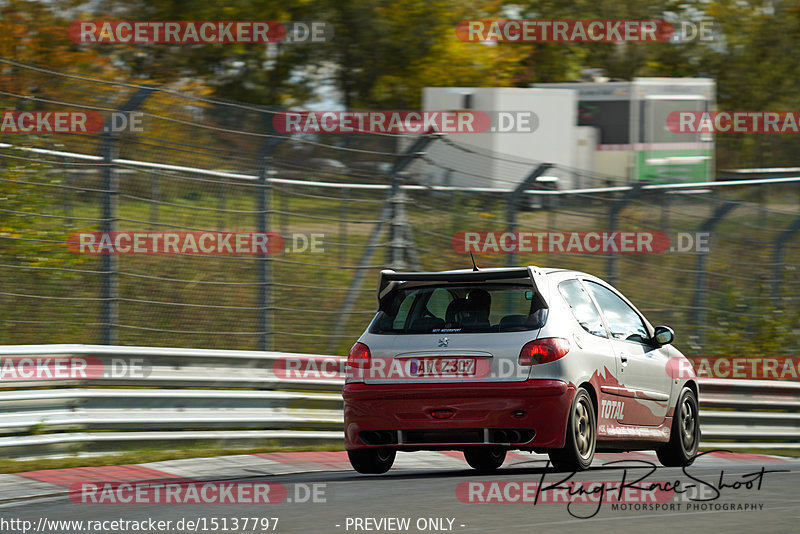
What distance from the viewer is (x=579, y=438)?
9211 mm

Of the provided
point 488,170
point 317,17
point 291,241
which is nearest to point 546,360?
point 291,241

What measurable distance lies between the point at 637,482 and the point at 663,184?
6.62m

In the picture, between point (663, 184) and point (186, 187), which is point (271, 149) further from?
point (663, 184)

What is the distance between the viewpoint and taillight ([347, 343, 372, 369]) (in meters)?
9.34

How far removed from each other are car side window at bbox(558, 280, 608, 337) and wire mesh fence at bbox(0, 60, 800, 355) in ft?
11.5

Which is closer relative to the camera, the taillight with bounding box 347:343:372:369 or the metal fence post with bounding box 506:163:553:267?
the taillight with bounding box 347:343:372:369

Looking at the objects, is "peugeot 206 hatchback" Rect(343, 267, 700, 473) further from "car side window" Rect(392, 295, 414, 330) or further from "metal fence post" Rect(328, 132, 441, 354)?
"metal fence post" Rect(328, 132, 441, 354)

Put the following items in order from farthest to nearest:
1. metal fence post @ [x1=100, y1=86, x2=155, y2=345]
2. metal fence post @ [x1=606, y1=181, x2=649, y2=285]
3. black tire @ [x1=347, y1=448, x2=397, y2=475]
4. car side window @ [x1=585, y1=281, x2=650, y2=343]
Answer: metal fence post @ [x1=606, y1=181, x2=649, y2=285]
metal fence post @ [x1=100, y1=86, x2=155, y2=345]
car side window @ [x1=585, y1=281, x2=650, y2=343]
black tire @ [x1=347, y1=448, x2=397, y2=475]

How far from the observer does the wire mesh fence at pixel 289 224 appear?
11.5m

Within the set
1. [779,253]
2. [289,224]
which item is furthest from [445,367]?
[779,253]

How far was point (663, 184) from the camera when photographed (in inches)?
594

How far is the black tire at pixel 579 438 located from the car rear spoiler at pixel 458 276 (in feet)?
2.44

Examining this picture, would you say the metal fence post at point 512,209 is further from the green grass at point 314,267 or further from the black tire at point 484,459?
the black tire at point 484,459

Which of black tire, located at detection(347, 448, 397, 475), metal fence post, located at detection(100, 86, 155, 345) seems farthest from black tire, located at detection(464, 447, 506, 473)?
metal fence post, located at detection(100, 86, 155, 345)
